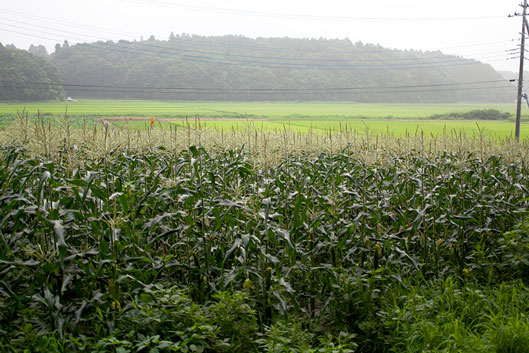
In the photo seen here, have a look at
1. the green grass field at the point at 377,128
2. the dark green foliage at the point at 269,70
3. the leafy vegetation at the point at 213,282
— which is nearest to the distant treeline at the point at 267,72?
the dark green foliage at the point at 269,70

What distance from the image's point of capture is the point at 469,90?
377 ft

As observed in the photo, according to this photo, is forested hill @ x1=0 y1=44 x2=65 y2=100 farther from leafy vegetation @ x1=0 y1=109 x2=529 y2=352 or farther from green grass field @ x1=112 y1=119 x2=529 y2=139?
leafy vegetation @ x1=0 y1=109 x2=529 y2=352

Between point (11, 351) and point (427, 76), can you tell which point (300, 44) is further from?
point (11, 351)

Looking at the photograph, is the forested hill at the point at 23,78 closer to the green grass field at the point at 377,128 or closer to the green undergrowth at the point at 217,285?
the green grass field at the point at 377,128

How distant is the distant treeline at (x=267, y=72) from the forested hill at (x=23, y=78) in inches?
407

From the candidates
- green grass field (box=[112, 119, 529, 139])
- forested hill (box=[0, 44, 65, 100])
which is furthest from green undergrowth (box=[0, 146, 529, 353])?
forested hill (box=[0, 44, 65, 100])

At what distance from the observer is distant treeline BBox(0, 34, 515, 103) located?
62.6 metres

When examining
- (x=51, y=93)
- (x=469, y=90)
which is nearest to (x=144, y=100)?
(x=51, y=93)

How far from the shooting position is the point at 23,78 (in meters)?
35.9

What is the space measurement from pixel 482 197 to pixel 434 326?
319cm

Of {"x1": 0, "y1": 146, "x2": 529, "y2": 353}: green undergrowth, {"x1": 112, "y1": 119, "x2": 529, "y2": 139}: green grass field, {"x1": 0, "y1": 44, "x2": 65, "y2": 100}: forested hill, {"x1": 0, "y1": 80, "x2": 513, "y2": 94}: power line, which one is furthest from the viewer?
{"x1": 0, "y1": 80, "x2": 513, "y2": 94}: power line

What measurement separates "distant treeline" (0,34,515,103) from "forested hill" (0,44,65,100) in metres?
10.3

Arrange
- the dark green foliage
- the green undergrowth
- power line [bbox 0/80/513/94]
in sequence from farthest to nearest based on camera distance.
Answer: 1. the dark green foliage
2. power line [bbox 0/80/513/94]
3. the green undergrowth

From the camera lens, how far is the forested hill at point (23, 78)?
114ft
